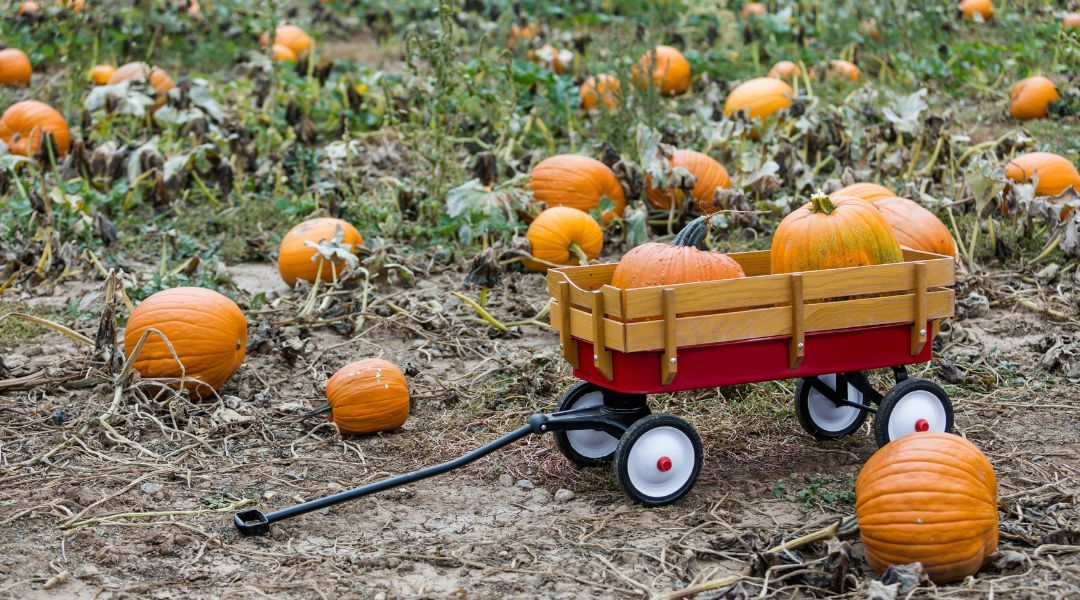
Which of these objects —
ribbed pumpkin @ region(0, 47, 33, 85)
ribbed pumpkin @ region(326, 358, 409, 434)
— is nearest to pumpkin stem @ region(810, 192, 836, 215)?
ribbed pumpkin @ region(326, 358, 409, 434)

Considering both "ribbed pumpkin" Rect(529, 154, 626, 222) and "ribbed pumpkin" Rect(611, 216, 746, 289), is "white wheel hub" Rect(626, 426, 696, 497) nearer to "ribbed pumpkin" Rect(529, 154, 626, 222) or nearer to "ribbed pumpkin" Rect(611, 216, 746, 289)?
"ribbed pumpkin" Rect(611, 216, 746, 289)

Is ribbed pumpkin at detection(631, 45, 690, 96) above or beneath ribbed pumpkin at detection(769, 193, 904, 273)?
beneath

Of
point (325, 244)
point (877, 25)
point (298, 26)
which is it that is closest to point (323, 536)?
point (325, 244)

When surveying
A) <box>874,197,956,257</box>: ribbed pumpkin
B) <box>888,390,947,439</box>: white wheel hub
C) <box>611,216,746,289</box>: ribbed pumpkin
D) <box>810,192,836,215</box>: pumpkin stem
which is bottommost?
<box>888,390,947,439</box>: white wheel hub

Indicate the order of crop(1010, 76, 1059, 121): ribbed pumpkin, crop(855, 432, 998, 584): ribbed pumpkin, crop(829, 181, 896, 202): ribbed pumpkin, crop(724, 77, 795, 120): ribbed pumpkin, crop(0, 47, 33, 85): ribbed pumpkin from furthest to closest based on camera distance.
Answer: crop(0, 47, 33, 85): ribbed pumpkin
crop(1010, 76, 1059, 121): ribbed pumpkin
crop(724, 77, 795, 120): ribbed pumpkin
crop(829, 181, 896, 202): ribbed pumpkin
crop(855, 432, 998, 584): ribbed pumpkin

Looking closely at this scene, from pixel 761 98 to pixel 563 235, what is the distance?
257cm

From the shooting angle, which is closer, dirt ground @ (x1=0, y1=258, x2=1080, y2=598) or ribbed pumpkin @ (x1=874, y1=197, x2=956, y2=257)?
dirt ground @ (x1=0, y1=258, x2=1080, y2=598)

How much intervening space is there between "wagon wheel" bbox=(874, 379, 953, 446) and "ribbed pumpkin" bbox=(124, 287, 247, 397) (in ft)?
8.71

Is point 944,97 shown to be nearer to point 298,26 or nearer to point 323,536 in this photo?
point 298,26

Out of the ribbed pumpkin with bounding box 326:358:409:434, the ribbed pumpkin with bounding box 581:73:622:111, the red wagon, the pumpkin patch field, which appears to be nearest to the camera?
the pumpkin patch field

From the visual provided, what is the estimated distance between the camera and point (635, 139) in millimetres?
7816

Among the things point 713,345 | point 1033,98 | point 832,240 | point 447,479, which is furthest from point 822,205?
point 1033,98

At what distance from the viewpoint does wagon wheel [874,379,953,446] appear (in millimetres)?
4262

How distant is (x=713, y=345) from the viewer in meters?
4.04
